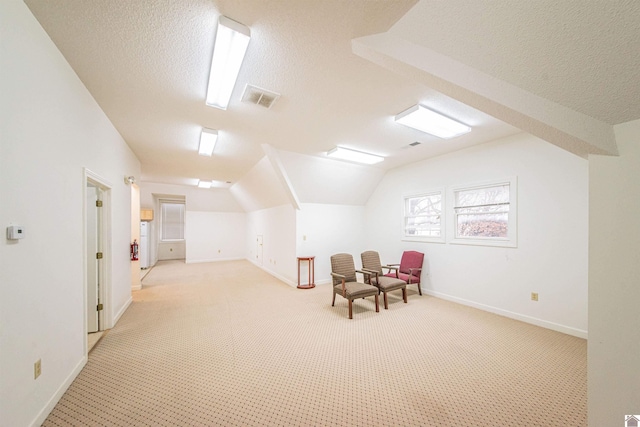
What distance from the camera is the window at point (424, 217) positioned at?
4.79m

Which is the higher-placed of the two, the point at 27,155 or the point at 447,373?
the point at 27,155

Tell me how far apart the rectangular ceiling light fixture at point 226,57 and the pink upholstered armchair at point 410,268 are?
396cm

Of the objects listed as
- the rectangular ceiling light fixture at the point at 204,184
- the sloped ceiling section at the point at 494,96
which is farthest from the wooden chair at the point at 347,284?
the rectangular ceiling light fixture at the point at 204,184

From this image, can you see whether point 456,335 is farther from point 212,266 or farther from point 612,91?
point 212,266

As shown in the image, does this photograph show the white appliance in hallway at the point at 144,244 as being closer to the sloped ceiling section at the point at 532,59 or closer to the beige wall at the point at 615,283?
the sloped ceiling section at the point at 532,59

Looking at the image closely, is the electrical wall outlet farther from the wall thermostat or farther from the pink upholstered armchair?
the pink upholstered armchair

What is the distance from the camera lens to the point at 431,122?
304 cm

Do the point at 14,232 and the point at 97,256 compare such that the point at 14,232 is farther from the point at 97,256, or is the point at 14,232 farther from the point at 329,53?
the point at 329,53

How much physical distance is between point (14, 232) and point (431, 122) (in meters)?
3.88

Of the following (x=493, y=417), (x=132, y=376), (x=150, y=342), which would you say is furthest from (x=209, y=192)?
→ (x=493, y=417)

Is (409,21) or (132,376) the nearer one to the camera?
(409,21)

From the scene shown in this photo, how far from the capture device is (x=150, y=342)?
290 cm

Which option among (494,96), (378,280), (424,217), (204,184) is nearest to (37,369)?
(494,96)

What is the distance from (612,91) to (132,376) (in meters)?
4.15
